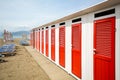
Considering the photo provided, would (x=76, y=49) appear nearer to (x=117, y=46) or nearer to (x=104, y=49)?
(x=104, y=49)

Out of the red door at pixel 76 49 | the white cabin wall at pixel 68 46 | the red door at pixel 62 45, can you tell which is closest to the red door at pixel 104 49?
the red door at pixel 76 49

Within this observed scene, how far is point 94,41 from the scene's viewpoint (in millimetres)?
4945

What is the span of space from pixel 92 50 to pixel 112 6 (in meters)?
1.61

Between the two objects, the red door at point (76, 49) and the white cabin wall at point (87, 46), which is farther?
the red door at point (76, 49)

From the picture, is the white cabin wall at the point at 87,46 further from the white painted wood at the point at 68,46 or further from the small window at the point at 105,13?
the white painted wood at the point at 68,46

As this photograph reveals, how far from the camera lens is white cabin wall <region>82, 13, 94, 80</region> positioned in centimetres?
516

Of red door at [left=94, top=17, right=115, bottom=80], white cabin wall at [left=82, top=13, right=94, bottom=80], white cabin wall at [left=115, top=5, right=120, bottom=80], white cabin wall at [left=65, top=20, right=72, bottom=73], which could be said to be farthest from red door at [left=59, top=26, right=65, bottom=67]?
white cabin wall at [left=115, top=5, right=120, bottom=80]

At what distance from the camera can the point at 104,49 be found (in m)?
4.48

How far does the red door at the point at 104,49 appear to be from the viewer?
4.12 meters

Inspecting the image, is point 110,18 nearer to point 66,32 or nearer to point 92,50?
point 92,50

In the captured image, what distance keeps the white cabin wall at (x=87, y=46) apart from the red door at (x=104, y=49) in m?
0.28

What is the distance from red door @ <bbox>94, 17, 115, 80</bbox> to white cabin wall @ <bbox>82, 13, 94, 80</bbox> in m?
0.28

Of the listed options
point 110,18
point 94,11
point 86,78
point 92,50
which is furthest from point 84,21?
point 86,78

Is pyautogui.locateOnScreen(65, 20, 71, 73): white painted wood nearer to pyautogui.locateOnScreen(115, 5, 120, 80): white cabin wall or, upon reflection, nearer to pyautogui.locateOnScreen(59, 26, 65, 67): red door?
pyautogui.locateOnScreen(59, 26, 65, 67): red door
